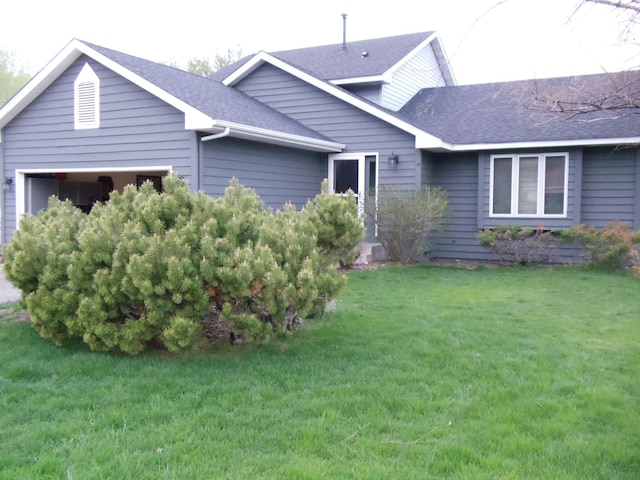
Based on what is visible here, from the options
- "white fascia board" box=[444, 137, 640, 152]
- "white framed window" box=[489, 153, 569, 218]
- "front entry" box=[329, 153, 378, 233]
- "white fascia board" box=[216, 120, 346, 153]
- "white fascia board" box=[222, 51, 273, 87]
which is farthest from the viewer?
"white fascia board" box=[222, 51, 273, 87]

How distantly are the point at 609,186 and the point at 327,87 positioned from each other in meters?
6.00

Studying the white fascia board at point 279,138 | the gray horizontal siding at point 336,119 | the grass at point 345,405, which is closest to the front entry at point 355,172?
the gray horizontal siding at point 336,119

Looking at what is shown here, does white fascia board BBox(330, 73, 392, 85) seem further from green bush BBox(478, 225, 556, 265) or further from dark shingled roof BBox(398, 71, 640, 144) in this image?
green bush BBox(478, 225, 556, 265)

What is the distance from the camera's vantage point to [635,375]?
4805 millimetres

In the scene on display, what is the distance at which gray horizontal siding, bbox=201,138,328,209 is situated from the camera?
10.8m

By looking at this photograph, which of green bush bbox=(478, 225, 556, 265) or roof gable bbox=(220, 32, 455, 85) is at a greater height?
roof gable bbox=(220, 32, 455, 85)

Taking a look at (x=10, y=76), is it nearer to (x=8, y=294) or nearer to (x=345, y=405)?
(x=8, y=294)

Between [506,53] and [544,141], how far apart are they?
7245 millimetres

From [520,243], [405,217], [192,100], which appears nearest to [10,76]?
[192,100]

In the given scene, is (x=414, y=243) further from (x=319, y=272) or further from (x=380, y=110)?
(x=319, y=272)

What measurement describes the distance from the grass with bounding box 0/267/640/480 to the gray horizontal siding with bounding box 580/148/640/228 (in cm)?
611

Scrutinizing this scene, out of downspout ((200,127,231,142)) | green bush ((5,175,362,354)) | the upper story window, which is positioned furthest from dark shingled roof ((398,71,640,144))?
the upper story window

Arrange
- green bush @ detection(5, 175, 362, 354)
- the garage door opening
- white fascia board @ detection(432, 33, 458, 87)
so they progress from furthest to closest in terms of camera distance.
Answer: white fascia board @ detection(432, 33, 458, 87), the garage door opening, green bush @ detection(5, 175, 362, 354)

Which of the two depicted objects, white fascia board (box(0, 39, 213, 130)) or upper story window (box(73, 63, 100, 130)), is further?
upper story window (box(73, 63, 100, 130))
